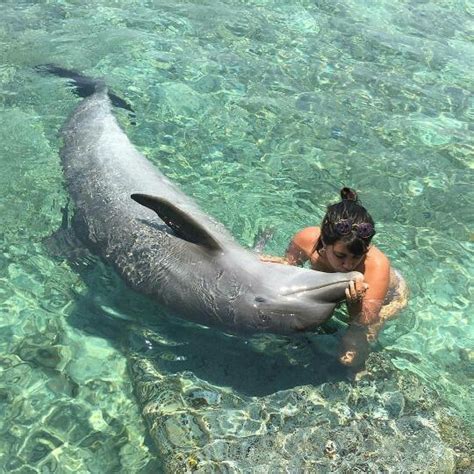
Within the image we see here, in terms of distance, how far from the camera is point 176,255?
518cm

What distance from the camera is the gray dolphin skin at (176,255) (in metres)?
4.53

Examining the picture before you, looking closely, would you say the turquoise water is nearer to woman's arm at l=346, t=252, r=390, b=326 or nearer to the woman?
the woman

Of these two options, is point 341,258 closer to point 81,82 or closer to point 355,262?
point 355,262

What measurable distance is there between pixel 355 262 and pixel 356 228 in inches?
12.7

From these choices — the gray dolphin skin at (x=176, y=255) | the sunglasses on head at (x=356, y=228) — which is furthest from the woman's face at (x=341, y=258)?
the gray dolphin skin at (x=176, y=255)

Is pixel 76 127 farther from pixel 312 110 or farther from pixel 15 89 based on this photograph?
pixel 312 110

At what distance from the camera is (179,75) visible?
29.3ft

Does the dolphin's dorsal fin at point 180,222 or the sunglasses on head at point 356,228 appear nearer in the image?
the sunglasses on head at point 356,228

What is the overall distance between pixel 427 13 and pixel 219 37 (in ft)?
14.0

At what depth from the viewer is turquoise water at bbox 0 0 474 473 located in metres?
4.82

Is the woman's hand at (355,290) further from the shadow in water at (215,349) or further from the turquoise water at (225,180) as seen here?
the turquoise water at (225,180)

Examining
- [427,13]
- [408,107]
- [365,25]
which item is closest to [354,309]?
[408,107]

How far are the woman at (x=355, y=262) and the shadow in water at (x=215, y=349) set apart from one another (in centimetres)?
23

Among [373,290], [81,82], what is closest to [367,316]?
[373,290]
